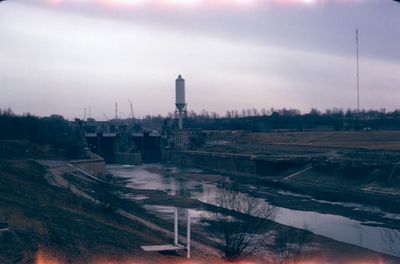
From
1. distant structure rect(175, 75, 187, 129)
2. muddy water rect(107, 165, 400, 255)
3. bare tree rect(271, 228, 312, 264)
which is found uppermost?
distant structure rect(175, 75, 187, 129)

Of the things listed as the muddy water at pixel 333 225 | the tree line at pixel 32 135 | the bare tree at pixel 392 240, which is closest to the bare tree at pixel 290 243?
the muddy water at pixel 333 225

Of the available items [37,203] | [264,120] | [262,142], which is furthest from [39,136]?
[264,120]

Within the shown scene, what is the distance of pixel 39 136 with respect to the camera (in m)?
19.2

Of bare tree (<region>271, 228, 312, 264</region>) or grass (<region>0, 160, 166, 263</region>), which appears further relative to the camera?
bare tree (<region>271, 228, 312, 264</region>)

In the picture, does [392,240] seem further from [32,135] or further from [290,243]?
[32,135]

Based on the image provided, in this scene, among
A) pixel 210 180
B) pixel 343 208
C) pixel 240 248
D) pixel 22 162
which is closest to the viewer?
pixel 240 248

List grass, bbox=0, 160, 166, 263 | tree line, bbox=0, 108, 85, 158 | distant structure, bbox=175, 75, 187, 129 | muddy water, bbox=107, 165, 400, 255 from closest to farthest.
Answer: grass, bbox=0, 160, 166, 263
muddy water, bbox=107, 165, 400, 255
tree line, bbox=0, 108, 85, 158
distant structure, bbox=175, 75, 187, 129

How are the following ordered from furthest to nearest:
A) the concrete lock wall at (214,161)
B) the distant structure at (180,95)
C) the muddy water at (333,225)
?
the distant structure at (180,95) < the concrete lock wall at (214,161) < the muddy water at (333,225)

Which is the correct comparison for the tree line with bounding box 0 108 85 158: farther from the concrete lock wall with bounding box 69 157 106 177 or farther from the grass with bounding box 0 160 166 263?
the grass with bounding box 0 160 166 263

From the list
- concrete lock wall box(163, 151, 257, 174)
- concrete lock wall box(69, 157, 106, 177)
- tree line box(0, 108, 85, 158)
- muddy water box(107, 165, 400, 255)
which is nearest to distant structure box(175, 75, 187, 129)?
concrete lock wall box(163, 151, 257, 174)

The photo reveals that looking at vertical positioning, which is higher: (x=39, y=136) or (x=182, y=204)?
(x=39, y=136)

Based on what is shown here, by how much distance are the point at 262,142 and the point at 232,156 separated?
18.1ft

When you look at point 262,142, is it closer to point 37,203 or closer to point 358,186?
point 358,186

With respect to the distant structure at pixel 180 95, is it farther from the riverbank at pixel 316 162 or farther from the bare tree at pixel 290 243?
the bare tree at pixel 290 243
